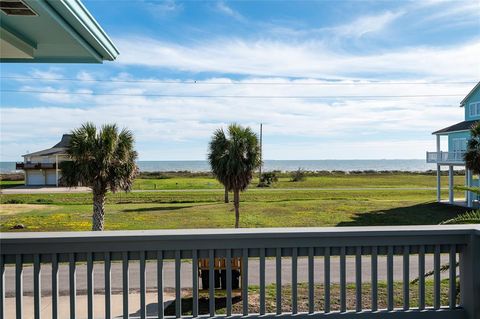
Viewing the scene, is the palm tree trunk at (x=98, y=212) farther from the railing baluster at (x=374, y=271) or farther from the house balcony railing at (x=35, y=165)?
the house balcony railing at (x=35, y=165)

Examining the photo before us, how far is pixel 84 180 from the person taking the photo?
1148cm

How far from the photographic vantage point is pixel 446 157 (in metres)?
20.9

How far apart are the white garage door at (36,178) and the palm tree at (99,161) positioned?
31630 millimetres

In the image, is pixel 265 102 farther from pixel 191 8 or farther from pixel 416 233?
pixel 416 233

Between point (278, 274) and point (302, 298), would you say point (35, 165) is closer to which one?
point (302, 298)

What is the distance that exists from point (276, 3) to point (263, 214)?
11504 mm

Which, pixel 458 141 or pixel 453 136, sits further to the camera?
pixel 453 136

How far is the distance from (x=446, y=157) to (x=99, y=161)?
1799 cm

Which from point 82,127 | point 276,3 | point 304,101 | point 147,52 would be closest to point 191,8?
point 276,3

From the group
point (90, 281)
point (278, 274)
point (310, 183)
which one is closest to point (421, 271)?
point (278, 274)

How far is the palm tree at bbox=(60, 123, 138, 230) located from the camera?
11328 mm

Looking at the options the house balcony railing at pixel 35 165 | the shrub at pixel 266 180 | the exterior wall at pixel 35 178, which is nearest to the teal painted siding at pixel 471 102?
the shrub at pixel 266 180

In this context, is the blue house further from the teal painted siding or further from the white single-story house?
the white single-story house

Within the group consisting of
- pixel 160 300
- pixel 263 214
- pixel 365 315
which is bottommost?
pixel 263 214
